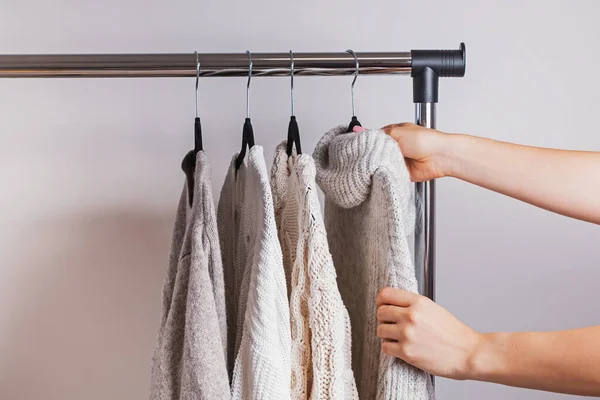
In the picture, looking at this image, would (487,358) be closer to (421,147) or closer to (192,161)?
(421,147)

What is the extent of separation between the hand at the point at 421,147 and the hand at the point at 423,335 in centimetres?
22

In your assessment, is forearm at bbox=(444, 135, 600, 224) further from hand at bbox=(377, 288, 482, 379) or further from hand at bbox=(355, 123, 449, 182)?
hand at bbox=(377, 288, 482, 379)

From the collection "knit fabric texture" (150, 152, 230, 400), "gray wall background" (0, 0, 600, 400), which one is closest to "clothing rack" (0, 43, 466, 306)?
"knit fabric texture" (150, 152, 230, 400)

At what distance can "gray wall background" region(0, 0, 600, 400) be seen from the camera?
1.17 meters

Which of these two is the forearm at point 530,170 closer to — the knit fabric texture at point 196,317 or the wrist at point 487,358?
the wrist at point 487,358

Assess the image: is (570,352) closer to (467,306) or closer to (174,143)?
(467,306)

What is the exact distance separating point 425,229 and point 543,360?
0.24 meters

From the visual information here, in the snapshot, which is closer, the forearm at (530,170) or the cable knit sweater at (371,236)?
the cable knit sweater at (371,236)

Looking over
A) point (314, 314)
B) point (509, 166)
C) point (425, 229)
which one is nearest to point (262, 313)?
point (314, 314)

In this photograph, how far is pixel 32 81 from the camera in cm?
117

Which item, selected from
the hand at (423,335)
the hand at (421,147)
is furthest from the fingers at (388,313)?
the hand at (421,147)

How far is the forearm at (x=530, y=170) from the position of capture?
903 mm

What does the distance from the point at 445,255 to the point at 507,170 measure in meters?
0.43

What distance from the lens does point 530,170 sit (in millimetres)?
906
